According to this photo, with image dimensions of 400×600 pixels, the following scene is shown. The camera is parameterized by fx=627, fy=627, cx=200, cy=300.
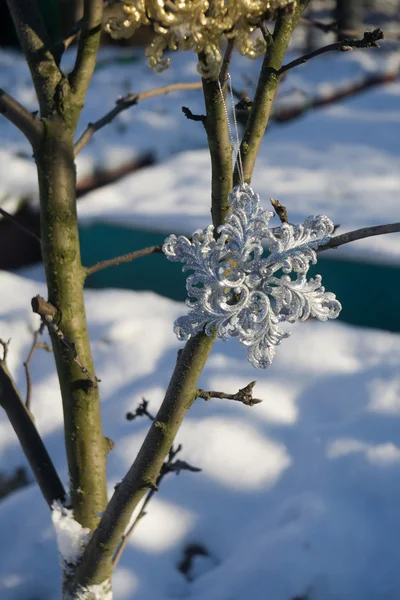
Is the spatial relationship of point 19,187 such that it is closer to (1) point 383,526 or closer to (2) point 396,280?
(2) point 396,280

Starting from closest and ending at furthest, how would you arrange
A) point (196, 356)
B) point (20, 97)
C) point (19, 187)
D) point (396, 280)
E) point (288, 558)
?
point (196, 356)
point (288, 558)
point (396, 280)
point (19, 187)
point (20, 97)

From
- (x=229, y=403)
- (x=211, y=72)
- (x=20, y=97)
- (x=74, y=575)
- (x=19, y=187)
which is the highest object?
(x=20, y=97)

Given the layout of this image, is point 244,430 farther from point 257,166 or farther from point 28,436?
point 257,166

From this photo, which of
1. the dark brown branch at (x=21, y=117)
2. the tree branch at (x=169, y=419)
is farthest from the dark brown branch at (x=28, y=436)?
the dark brown branch at (x=21, y=117)

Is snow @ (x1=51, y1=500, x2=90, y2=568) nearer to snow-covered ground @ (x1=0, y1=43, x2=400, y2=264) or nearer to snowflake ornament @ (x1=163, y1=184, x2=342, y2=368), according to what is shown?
snowflake ornament @ (x1=163, y1=184, x2=342, y2=368)

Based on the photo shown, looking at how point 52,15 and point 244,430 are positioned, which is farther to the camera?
point 52,15

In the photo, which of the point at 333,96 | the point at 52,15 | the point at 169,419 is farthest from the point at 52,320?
the point at 52,15

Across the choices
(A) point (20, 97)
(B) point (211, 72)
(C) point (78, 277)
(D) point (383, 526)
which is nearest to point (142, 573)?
(D) point (383, 526)
